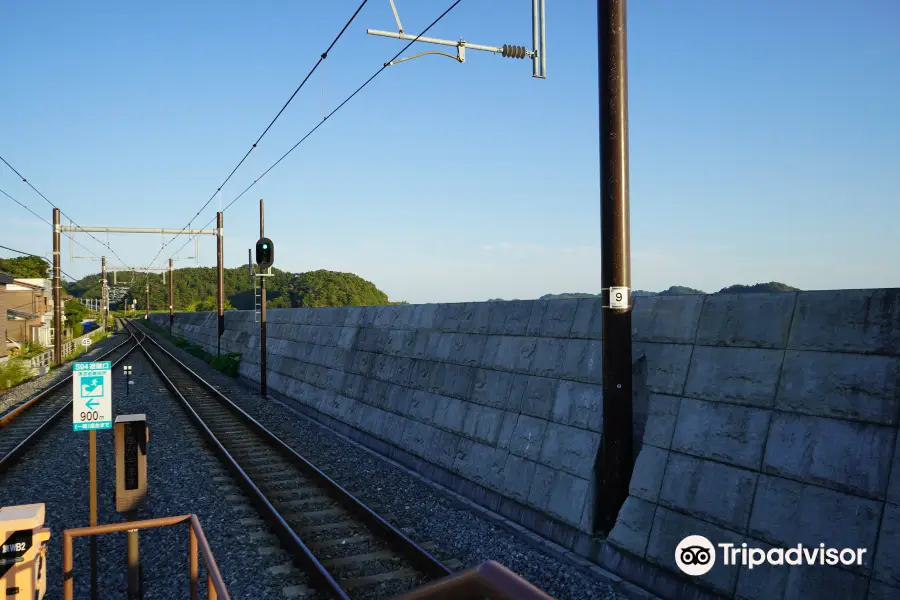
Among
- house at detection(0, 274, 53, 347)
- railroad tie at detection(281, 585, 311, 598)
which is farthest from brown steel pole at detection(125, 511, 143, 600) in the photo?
house at detection(0, 274, 53, 347)

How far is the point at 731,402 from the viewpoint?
20.8ft

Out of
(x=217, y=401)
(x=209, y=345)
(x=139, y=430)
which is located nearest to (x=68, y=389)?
(x=217, y=401)

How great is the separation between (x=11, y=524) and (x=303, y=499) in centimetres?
503

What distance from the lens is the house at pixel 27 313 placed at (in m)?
59.5

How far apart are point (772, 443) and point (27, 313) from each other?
67.8m

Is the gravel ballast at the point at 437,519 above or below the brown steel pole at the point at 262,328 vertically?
below

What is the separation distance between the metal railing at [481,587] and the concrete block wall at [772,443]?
4863mm

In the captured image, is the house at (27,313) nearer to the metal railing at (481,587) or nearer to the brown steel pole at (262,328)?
the brown steel pole at (262,328)

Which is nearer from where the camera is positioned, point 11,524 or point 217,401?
point 11,524

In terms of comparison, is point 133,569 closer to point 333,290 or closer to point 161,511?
point 161,511

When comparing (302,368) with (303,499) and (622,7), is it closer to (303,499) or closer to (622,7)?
(303,499)

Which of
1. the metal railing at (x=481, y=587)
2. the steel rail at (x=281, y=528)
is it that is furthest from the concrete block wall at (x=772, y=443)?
the metal railing at (x=481, y=587)

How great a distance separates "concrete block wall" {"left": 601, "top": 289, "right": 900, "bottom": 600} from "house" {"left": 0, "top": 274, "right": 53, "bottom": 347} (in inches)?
2438
